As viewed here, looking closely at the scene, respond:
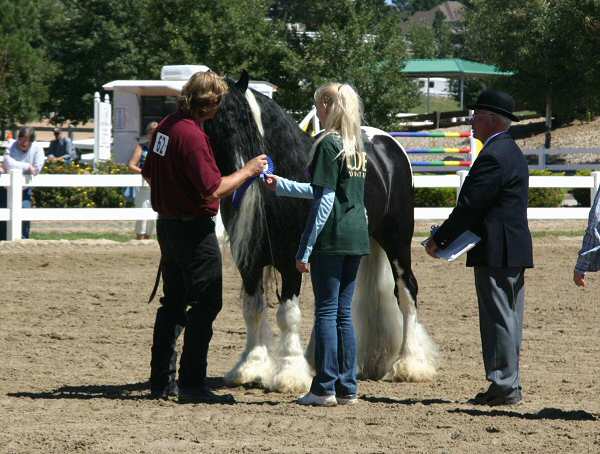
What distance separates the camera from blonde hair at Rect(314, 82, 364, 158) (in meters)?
5.82

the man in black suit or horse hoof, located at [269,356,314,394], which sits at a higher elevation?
the man in black suit

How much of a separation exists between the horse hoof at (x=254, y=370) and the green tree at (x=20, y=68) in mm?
33836

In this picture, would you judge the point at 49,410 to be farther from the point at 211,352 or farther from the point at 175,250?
the point at 211,352

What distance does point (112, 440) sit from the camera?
5098 millimetres

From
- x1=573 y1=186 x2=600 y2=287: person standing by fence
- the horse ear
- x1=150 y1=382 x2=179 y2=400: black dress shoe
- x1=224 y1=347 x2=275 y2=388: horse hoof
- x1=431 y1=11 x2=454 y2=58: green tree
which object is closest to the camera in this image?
x1=573 y1=186 x2=600 y2=287: person standing by fence

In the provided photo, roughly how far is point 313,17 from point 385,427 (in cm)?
3347

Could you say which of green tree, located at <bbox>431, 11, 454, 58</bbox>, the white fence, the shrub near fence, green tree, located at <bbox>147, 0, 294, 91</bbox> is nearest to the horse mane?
the white fence

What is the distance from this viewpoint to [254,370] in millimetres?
6816

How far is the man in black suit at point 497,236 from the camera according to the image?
5.93m

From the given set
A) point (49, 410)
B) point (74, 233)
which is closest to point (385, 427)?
point (49, 410)

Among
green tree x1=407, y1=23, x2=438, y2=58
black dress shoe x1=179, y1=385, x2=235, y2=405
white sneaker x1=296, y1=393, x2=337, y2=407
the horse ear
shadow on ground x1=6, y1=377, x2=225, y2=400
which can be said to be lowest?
shadow on ground x1=6, y1=377, x2=225, y2=400

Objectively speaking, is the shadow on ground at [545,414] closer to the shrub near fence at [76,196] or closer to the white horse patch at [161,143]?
the white horse patch at [161,143]

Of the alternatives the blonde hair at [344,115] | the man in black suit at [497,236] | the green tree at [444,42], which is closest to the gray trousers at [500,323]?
the man in black suit at [497,236]

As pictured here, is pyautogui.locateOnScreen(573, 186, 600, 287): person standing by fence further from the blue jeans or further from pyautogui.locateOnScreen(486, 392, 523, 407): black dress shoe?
the blue jeans
